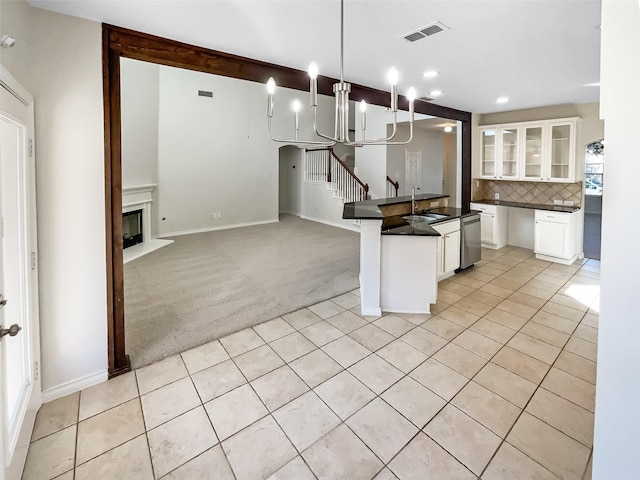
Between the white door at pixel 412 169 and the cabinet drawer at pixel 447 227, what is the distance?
4614 mm

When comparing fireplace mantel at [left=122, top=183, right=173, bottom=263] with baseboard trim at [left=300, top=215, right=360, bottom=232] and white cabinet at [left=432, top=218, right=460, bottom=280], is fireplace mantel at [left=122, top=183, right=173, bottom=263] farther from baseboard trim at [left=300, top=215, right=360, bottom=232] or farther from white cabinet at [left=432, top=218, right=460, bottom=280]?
white cabinet at [left=432, top=218, right=460, bottom=280]

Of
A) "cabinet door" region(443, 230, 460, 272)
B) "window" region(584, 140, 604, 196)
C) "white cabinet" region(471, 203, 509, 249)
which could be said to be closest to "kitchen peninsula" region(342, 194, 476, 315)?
"cabinet door" region(443, 230, 460, 272)

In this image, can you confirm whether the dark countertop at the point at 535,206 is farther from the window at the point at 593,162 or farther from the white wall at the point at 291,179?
the white wall at the point at 291,179

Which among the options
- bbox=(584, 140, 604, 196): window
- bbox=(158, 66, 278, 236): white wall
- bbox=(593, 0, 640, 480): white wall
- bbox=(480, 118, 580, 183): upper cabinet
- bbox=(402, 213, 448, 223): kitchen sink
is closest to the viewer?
bbox=(593, 0, 640, 480): white wall

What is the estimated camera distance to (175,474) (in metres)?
1.73

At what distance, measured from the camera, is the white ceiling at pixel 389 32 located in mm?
2236

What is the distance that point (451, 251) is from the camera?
4.64 meters

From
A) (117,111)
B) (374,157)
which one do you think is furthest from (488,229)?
(117,111)

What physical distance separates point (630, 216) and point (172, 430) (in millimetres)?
2352

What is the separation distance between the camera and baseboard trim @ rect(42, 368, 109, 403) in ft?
7.46

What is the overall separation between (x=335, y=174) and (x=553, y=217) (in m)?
5.05

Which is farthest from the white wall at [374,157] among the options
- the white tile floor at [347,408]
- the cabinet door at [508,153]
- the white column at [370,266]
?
the white tile floor at [347,408]

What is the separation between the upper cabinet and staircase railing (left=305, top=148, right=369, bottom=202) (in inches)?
107

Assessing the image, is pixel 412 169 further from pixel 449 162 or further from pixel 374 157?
pixel 449 162
